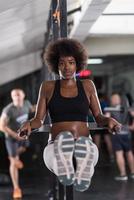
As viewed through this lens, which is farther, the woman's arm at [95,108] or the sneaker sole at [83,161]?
the woman's arm at [95,108]

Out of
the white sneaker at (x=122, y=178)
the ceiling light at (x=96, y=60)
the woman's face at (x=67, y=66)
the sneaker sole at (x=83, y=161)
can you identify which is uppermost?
the woman's face at (x=67, y=66)

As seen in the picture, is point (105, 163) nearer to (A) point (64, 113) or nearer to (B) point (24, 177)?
(B) point (24, 177)

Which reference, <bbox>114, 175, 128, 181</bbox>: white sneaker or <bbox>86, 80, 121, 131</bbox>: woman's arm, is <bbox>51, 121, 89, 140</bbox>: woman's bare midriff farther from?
<bbox>114, 175, 128, 181</bbox>: white sneaker

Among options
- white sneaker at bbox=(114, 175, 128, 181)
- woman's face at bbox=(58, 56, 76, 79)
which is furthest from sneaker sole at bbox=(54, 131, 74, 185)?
white sneaker at bbox=(114, 175, 128, 181)

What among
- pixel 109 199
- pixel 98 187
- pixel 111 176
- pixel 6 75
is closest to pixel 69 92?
pixel 109 199

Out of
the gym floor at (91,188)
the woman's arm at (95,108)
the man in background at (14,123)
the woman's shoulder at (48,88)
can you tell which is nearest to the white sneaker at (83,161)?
the woman's arm at (95,108)

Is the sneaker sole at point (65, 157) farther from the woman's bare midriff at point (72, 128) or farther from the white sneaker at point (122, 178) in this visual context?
the white sneaker at point (122, 178)

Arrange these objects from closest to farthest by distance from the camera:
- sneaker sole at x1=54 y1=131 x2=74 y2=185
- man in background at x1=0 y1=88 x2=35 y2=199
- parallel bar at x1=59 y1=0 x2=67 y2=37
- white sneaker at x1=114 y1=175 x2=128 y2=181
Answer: sneaker sole at x1=54 y1=131 x2=74 y2=185, parallel bar at x1=59 y1=0 x2=67 y2=37, man in background at x1=0 y1=88 x2=35 y2=199, white sneaker at x1=114 y1=175 x2=128 y2=181

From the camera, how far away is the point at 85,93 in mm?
3258

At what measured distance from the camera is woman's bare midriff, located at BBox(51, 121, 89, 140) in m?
3.17

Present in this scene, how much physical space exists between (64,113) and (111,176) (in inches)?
260

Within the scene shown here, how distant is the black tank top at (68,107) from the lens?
124 inches

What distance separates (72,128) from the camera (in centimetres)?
317

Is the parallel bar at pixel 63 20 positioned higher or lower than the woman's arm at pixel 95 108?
higher
